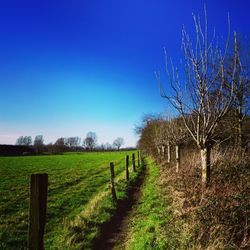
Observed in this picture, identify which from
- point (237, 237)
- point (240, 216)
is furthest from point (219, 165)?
point (237, 237)

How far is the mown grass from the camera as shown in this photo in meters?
6.47

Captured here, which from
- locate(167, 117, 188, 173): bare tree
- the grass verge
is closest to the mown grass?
the grass verge

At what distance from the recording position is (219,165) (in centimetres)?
1113

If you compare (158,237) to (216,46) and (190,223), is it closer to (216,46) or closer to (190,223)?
(190,223)

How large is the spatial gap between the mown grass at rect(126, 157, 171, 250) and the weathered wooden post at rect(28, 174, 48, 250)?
265cm

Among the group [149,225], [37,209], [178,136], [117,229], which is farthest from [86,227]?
[178,136]

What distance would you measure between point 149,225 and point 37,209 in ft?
13.7

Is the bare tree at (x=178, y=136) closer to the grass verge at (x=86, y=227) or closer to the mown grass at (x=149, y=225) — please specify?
the mown grass at (x=149, y=225)

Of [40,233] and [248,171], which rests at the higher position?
[248,171]

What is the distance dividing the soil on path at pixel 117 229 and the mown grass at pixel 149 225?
19 cm

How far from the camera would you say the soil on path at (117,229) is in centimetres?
708

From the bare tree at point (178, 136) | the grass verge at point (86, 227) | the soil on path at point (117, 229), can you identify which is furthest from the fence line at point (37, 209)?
the bare tree at point (178, 136)

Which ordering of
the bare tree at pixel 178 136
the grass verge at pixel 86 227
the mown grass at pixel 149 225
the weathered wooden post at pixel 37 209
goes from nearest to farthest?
the weathered wooden post at pixel 37 209 < the mown grass at pixel 149 225 < the grass verge at pixel 86 227 < the bare tree at pixel 178 136

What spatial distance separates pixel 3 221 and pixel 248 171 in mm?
9372
